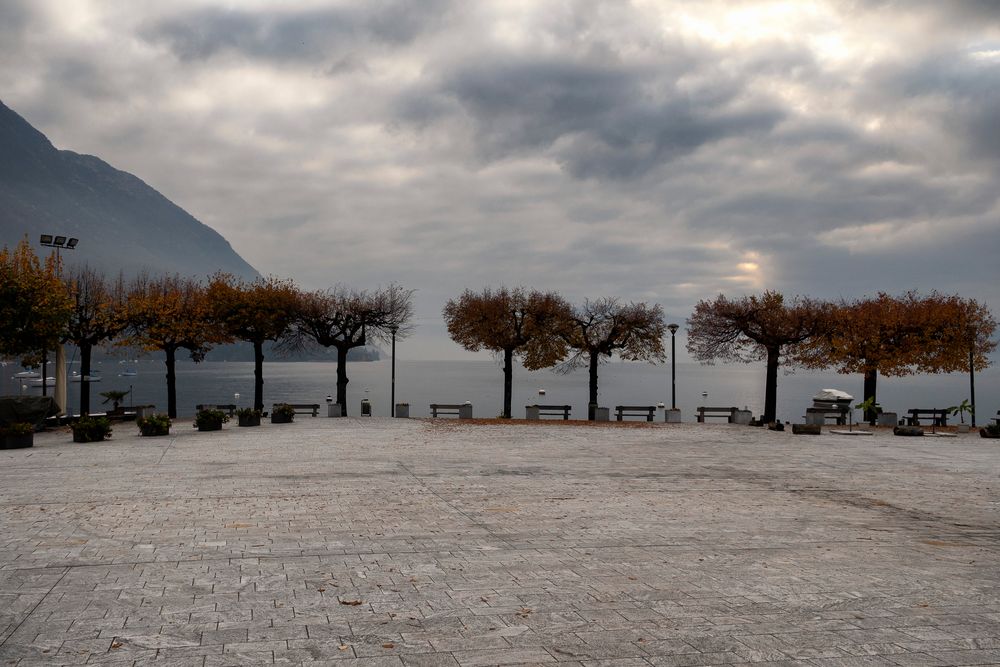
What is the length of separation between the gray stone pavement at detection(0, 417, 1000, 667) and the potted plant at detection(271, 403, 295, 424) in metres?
14.0

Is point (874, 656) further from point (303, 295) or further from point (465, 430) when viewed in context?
point (303, 295)

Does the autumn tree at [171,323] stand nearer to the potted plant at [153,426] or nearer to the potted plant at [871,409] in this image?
the potted plant at [153,426]

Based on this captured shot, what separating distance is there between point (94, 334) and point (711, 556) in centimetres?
3773

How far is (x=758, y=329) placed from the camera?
41781 mm

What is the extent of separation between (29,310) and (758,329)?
36570mm

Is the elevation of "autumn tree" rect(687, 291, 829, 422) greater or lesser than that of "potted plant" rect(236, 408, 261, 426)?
greater

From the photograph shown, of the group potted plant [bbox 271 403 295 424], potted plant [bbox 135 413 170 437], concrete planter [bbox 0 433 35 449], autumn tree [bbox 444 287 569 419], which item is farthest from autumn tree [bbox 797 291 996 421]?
concrete planter [bbox 0 433 35 449]

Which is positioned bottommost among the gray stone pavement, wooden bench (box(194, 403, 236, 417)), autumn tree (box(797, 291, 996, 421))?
wooden bench (box(194, 403, 236, 417))

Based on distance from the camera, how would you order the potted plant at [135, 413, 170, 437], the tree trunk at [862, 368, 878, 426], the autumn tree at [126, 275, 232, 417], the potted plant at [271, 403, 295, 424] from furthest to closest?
the tree trunk at [862, 368, 878, 426], the autumn tree at [126, 275, 232, 417], the potted plant at [271, 403, 295, 424], the potted plant at [135, 413, 170, 437]

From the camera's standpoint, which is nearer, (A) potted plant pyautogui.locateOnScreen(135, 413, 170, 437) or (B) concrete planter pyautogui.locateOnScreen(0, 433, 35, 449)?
(B) concrete planter pyautogui.locateOnScreen(0, 433, 35, 449)

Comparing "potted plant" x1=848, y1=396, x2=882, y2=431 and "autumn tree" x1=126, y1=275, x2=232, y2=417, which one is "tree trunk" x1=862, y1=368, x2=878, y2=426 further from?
"autumn tree" x1=126, y1=275, x2=232, y2=417

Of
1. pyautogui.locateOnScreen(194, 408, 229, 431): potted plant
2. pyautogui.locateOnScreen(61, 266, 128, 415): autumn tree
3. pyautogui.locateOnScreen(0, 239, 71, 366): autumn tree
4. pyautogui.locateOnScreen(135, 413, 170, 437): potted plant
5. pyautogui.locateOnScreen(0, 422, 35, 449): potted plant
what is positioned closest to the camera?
pyautogui.locateOnScreen(0, 422, 35, 449): potted plant

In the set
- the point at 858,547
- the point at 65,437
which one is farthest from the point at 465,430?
→ the point at 858,547

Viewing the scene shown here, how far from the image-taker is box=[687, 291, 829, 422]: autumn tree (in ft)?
135
